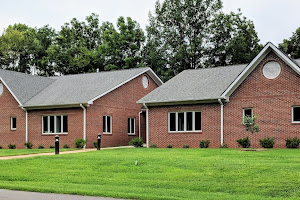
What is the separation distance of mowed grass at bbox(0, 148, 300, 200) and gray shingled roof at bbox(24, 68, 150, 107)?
12.8 m

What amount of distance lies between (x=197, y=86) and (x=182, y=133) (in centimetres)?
343

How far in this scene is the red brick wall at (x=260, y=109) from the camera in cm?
2400

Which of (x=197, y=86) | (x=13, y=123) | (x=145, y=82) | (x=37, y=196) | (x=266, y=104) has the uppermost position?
(x=145, y=82)

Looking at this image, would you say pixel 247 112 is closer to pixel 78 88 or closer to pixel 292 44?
pixel 78 88

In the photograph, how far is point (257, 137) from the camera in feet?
82.1

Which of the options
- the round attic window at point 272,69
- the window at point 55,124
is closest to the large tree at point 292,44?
the round attic window at point 272,69

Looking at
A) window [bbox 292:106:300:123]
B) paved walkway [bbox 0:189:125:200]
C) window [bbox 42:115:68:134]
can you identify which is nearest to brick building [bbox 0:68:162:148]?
window [bbox 42:115:68:134]

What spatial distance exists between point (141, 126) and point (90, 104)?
6.62m

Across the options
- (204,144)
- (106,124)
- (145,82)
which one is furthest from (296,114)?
(145,82)

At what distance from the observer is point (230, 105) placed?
25906 millimetres

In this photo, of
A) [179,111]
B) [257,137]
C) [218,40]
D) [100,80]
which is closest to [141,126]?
[100,80]

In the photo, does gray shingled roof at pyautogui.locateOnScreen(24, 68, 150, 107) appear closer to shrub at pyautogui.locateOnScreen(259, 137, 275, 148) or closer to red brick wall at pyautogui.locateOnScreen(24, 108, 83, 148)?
red brick wall at pyautogui.locateOnScreen(24, 108, 83, 148)

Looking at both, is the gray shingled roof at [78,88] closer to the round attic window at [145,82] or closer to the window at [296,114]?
the round attic window at [145,82]

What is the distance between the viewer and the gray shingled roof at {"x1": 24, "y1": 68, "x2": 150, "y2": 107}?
31.3m
